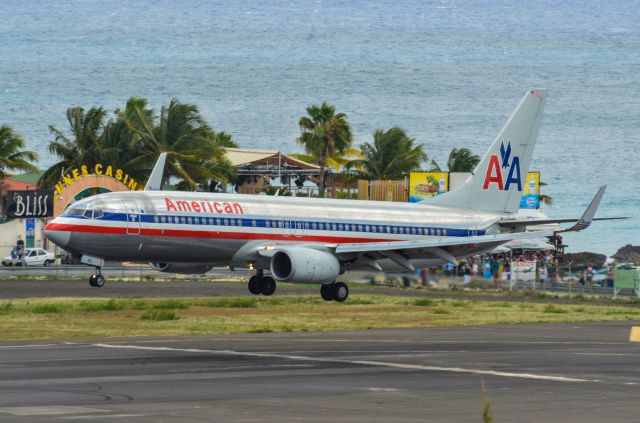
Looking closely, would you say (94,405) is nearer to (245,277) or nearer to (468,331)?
(468,331)

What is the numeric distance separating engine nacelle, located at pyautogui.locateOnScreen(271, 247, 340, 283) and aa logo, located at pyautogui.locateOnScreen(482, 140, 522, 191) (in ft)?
35.1

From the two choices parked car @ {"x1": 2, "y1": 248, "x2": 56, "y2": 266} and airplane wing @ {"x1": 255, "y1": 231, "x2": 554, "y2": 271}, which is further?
parked car @ {"x1": 2, "y1": 248, "x2": 56, "y2": 266}

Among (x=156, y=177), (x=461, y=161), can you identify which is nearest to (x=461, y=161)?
(x=461, y=161)

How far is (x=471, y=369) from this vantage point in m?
23.4

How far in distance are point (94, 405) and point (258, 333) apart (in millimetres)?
16673

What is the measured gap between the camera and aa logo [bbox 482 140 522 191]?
54.8 m

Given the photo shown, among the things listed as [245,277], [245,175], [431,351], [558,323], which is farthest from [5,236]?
[431,351]

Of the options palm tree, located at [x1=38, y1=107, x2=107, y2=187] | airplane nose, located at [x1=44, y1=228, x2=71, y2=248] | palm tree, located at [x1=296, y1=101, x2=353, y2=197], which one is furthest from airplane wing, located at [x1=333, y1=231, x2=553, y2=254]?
palm tree, located at [x1=296, y1=101, x2=353, y2=197]

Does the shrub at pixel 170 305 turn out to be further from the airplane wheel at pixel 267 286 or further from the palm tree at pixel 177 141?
the palm tree at pixel 177 141

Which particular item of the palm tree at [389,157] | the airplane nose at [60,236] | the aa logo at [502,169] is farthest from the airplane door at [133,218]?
the palm tree at [389,157]

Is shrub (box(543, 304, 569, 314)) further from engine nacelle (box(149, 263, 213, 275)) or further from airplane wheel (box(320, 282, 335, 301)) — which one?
engine nacelle (box(149, 263, 213, 275))

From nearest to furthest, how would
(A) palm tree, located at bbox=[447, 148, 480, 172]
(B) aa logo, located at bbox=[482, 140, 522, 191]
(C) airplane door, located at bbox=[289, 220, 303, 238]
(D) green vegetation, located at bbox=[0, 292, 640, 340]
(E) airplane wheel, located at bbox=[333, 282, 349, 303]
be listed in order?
(D) green vegetation, located at bbox=[0, 292, 640, 340]
(C) airplane door, located at bbox=[289, 220, 303, 238]
(E) airplane wheel, located at bbox=[333, 282, 349, 303]
(B) aa logo, located at bbox=[482, 140, 522, 191]
(A) palm tree, located at bbox=[447, 148, 480, 172]

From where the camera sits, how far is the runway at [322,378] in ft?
55.7

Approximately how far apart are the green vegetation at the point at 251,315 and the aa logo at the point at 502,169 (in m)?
6.08
